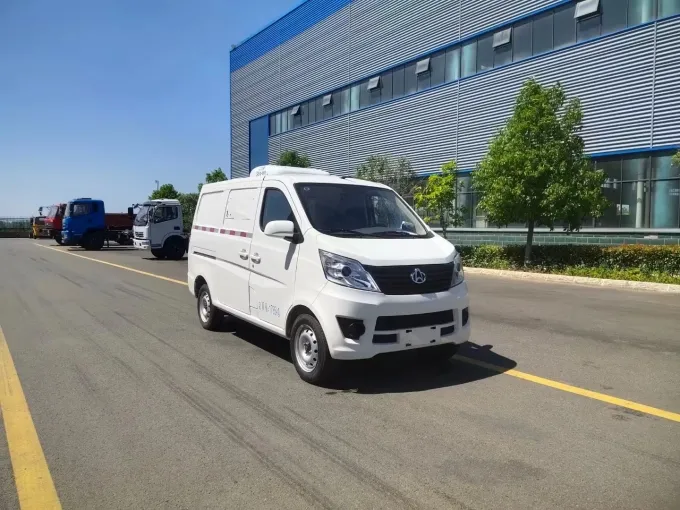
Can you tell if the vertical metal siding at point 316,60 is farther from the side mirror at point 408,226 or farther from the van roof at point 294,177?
the side mirror at point 408,226

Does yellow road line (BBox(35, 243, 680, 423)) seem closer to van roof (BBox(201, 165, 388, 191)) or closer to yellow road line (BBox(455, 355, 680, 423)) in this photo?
yellow road line (BBox(455, 355, 680, 423))

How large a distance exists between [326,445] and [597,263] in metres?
14.6

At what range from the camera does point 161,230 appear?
2350 cm

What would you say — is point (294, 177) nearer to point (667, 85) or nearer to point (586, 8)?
point (667, 85)

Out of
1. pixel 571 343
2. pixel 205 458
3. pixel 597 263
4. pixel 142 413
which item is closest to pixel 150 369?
pixel 142 413

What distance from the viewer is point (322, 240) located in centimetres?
528

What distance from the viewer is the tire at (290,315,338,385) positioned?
5.11m

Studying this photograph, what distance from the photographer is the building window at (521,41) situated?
73.5 ft

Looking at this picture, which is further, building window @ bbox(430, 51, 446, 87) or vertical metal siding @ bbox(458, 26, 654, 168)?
building window @ bbox(430, 51, 446, 87)

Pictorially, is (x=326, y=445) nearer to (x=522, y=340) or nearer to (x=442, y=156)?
(x=522, y=340)

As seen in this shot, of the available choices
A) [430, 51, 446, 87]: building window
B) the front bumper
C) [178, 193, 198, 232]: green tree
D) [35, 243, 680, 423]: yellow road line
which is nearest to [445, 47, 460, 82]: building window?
[430, 51, 446, 87]: building window

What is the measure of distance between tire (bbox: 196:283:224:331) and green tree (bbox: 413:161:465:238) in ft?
52.2

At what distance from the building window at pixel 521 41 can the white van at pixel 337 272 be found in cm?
1889

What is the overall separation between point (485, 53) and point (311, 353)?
2235 centimetres
